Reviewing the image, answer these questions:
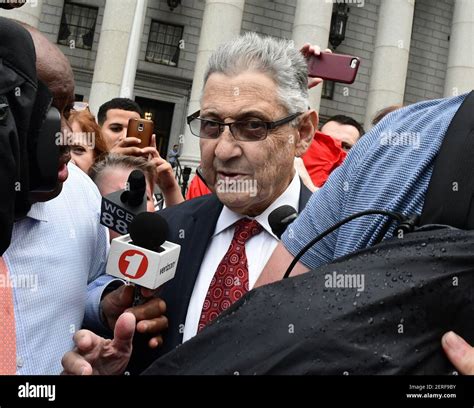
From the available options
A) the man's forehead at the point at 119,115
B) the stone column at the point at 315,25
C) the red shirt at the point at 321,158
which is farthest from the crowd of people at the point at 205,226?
the stone column at the point at 315,25

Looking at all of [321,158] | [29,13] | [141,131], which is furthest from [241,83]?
[29,13]

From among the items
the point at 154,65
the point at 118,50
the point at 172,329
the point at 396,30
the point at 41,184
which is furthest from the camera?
the point at 154,65

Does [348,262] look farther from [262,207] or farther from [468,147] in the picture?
[262,207]

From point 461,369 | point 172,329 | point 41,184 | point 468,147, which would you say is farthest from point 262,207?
point 461,369

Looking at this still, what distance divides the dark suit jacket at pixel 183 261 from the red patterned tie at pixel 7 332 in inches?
18.8

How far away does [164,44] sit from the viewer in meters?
26.4

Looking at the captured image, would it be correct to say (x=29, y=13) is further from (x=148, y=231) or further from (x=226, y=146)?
(x=148, y=231)

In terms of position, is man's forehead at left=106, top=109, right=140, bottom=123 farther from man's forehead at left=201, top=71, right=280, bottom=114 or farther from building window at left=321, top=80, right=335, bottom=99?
building window at left=321, top=80, right=335, bottom=99

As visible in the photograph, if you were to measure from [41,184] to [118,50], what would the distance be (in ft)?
66.8

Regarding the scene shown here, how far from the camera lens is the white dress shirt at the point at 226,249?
2377 millimetres

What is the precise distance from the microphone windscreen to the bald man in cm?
23

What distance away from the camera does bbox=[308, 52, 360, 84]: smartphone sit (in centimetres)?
357

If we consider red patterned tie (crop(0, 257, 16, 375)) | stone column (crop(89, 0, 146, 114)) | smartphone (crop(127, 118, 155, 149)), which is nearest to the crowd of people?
red patterned tie (crop(0, 257, 16, 375))

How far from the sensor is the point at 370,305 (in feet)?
3.27
